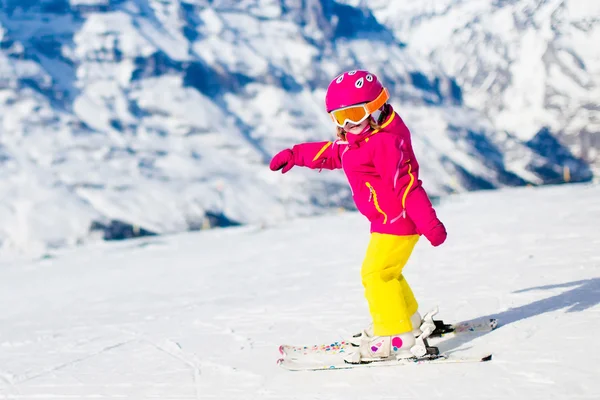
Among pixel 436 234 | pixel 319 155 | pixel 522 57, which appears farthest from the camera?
pixel 522 57

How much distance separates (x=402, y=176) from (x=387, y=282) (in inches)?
24.7

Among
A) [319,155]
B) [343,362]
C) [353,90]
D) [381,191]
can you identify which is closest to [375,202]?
[381,191]

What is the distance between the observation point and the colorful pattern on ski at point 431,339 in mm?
3922

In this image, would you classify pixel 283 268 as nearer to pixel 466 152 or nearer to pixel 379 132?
pixel 379 132

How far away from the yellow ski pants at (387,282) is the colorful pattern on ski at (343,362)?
0.18 meters

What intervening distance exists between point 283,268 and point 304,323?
14.3ft

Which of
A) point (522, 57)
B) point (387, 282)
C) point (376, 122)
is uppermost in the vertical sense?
point (522, 57)

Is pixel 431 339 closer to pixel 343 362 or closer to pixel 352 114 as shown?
pixel 343 362

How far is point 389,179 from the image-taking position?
351 cm

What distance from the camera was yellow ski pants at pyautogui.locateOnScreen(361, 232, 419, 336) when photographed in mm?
3615

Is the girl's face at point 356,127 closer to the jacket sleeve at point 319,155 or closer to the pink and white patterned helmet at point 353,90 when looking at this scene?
the pink and white patterned helmet at point 353,90

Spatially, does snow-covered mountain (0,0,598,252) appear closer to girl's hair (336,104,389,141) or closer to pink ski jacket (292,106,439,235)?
girl's hair (336,104,389,141)

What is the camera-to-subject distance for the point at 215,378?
12.3 ft

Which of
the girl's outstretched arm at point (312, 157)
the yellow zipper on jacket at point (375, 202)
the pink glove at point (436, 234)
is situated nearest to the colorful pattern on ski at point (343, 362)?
the pink glove at point (436, 234)
